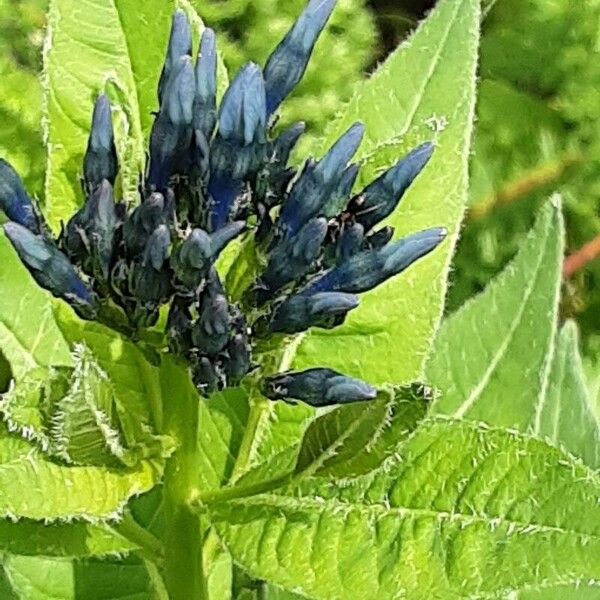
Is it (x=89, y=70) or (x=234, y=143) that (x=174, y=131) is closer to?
(x=234, y=143)

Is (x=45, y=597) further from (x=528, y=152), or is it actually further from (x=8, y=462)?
(x=528, y=152)

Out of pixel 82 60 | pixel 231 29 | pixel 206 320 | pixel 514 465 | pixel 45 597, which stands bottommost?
pixel 45 597

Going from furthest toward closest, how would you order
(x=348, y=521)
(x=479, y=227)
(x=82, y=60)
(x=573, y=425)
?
1. (x=479, y=227)
2. (x=573, y=425)
3. (x=82, y=60)
4. (x=348, y=521)

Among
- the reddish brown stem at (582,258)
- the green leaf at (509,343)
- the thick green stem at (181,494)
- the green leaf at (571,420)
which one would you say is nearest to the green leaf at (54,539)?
the thick green stem at (181,494)

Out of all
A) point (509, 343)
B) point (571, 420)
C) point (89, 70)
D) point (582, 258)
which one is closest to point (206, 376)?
point (89, 70)

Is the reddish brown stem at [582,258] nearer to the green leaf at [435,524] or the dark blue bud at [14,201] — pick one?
the green leaf at [435,524]

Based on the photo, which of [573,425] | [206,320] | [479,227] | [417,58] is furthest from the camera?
[479,227]

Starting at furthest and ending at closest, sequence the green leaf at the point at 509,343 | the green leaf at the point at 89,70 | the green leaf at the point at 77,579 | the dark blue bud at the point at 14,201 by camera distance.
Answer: the green leaf at the point at 509,343, the green leaf at the point at 77,579, the green leaf at the point at 89,70, the dark blue bud at the point at 14,201

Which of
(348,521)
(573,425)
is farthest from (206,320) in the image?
(573,425)
